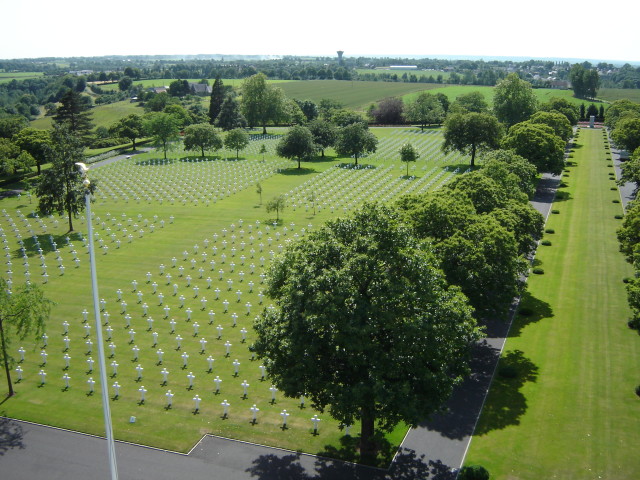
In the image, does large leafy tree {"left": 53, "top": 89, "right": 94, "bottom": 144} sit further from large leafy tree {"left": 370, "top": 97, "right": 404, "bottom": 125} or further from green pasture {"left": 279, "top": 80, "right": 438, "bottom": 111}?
green pasture {"left": 279, "top": 80, "right": 438, "bottom": 111}

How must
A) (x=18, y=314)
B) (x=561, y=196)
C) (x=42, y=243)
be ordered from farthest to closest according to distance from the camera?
(x=561, y=196) → (x=42, y=243) → (x=18, y=314)

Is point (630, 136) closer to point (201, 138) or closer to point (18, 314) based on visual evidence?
point (201, 138)

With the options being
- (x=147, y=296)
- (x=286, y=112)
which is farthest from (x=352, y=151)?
(x=147, y=296)

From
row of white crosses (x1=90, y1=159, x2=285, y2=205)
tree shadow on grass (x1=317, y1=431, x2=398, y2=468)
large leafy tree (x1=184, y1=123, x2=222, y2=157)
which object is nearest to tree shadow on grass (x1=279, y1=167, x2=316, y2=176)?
row of white crosses (x1=90, y1=159, x2=285, y2=205)

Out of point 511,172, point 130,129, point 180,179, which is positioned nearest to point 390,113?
point 130,129

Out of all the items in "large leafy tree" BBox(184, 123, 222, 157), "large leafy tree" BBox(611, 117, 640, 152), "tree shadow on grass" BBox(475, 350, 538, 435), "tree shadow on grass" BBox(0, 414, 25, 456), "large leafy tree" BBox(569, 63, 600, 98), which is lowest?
"tree shadow on grass" BBox(0, 414, 25, 456)

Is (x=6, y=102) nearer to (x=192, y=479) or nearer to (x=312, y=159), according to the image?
(x=312, y=159)
